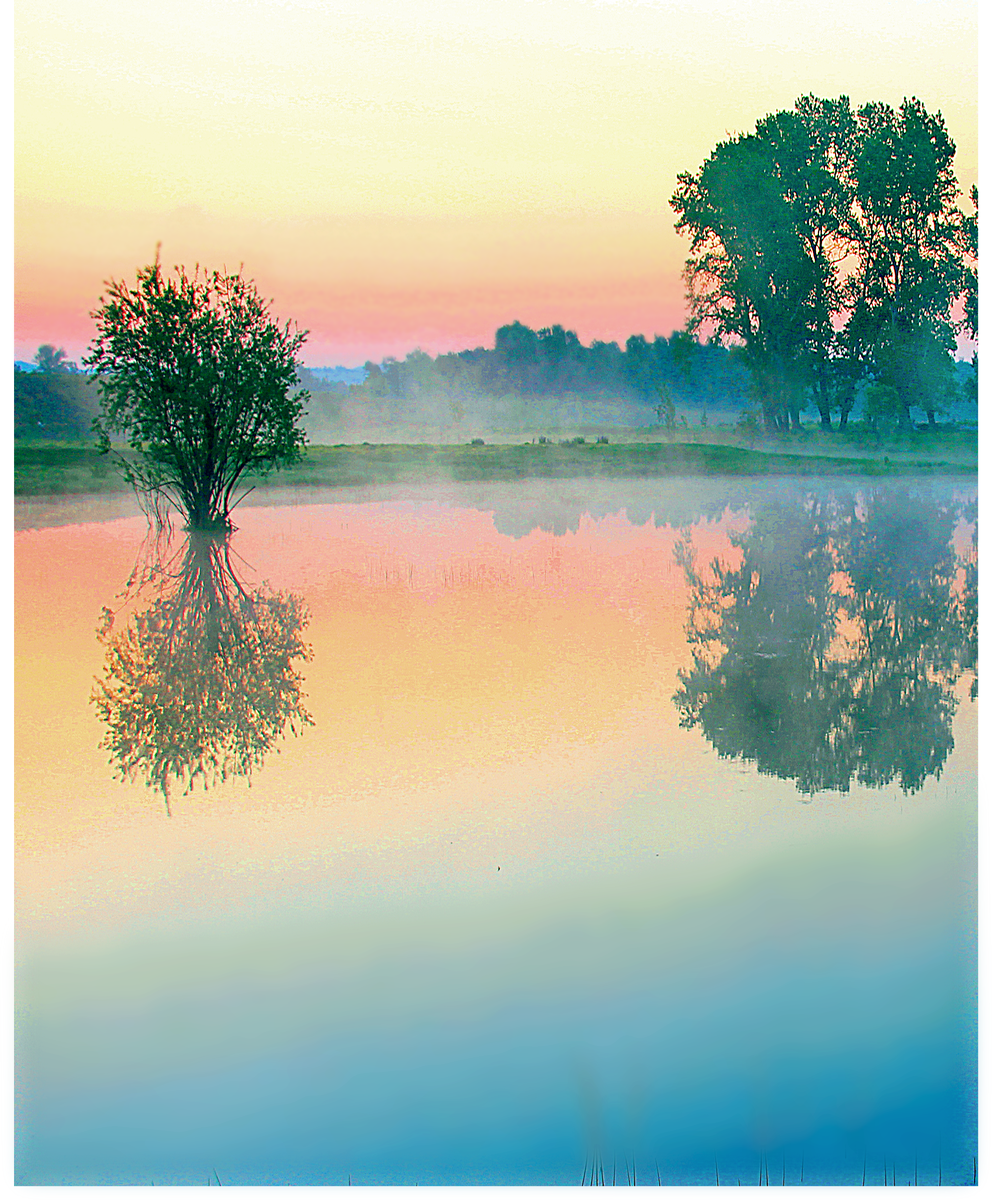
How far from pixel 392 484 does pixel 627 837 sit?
20.3 m

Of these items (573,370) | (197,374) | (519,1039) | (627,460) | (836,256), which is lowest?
(519,1039)

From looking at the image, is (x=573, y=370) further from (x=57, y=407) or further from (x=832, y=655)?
(x=832, y=655)

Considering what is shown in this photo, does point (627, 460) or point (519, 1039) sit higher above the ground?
point (627, 460)

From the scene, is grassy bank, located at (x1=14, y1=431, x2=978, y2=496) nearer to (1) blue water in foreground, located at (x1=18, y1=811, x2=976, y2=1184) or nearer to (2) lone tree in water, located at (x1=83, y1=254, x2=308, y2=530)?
(2) lone tree in water, located at (x1=83, y1=254, x2=308, y2=530)

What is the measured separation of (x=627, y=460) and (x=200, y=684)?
2134 cm

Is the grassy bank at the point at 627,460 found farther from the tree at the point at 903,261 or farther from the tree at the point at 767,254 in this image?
the tree at the point at 767,254

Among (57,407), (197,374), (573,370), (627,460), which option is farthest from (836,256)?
(57,407)

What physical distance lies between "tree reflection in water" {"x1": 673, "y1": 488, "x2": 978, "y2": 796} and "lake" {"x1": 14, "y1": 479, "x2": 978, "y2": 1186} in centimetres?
4

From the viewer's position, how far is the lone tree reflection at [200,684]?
19.0 feet

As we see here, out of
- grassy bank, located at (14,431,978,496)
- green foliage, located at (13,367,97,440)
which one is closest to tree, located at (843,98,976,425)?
grassy bank, located at (14,431,978,496)

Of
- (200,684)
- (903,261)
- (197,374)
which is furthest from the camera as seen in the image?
(903,261)

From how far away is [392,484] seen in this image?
80.4 feet

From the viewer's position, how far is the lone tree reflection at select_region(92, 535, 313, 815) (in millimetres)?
5777

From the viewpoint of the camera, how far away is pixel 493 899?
4.25 metres
